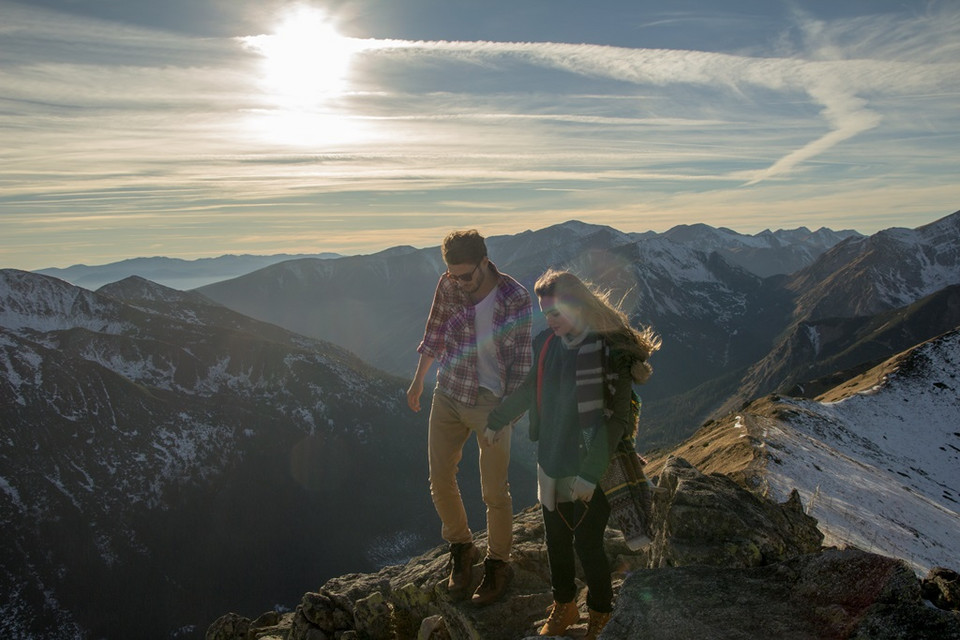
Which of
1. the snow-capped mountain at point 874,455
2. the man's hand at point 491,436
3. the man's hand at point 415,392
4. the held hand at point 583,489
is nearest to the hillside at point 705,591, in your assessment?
the held hand at point 583,489

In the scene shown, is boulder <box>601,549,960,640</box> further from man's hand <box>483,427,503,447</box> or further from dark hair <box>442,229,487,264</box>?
dark hair <box>442,229,487,264</box>

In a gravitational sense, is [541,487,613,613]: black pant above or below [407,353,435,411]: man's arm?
below

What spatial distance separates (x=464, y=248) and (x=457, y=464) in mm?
3407

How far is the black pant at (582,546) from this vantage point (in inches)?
294

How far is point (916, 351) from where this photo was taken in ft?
345

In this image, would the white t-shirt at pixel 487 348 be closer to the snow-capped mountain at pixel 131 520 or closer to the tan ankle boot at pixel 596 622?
the tan ankle boot at pixel 596 622

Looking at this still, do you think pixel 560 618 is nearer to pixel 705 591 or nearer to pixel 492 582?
pixel 492 582

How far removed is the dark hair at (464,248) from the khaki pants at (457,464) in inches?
79.1

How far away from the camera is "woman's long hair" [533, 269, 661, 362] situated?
7.21m

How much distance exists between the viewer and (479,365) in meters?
8.55

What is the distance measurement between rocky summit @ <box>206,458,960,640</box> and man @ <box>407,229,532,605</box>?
0.93 meters

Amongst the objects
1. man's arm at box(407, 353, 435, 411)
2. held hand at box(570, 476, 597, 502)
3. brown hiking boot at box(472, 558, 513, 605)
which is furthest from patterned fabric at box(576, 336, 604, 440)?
brown hiking boot at box(472, 558, 513, 605)

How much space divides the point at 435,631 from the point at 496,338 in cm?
477

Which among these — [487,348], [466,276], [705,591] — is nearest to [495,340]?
[487,348]
